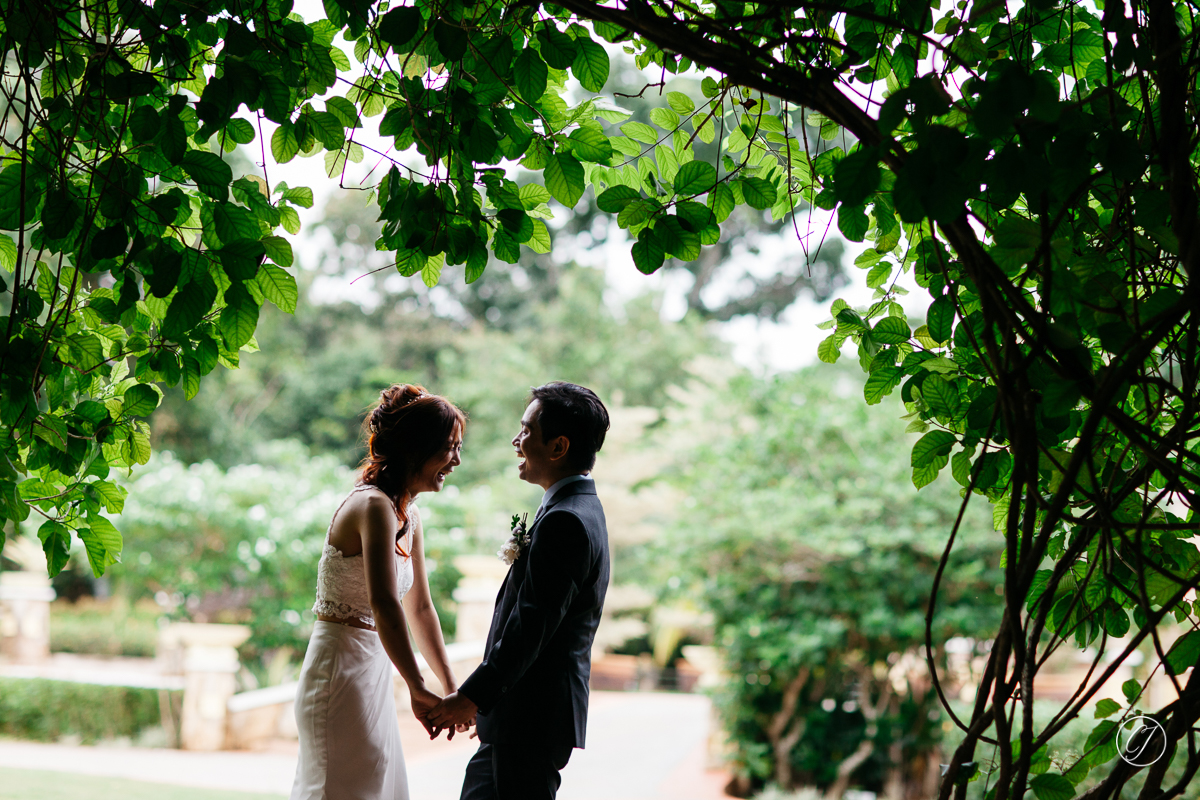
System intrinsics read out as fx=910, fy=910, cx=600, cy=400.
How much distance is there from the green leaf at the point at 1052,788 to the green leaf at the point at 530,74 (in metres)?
1.21

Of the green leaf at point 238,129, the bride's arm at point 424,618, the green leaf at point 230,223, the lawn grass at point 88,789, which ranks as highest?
the green leaf at point 238,129

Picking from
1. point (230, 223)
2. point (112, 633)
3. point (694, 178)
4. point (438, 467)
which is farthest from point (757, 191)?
point (112, 633)

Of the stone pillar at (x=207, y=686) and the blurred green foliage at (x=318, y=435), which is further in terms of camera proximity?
the blurred green foliage at (x=318, y=435)

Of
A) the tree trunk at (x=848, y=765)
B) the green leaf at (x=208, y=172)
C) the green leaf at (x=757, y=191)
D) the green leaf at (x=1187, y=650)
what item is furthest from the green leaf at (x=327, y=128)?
the tree trunk at (x=848, y=765)

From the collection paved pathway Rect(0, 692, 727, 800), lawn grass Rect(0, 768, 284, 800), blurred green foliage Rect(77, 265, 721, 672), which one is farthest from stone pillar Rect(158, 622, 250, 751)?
blurred green foliage Rect(77, 265, 721, 672)

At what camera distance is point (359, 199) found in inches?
777

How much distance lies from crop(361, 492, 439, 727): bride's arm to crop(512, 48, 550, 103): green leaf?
4.26 feet

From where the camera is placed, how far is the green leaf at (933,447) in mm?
1554

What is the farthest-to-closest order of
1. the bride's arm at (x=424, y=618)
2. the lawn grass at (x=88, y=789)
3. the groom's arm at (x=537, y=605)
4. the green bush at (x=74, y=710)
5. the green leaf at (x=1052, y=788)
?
the green bush at (x=74, y=710) → the lawn grass at (x=88, y=789) → the bride's arm at (x=424, y=618) → the groom's arm at (x=537, y=605) → the green leaf at (x=1052, y=788)

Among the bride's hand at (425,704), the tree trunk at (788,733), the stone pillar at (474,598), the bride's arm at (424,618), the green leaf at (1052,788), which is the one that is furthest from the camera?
the stone pillar at (474,598)

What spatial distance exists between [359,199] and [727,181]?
759 inches

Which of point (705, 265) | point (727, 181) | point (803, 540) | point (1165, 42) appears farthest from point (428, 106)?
point (705, 265)

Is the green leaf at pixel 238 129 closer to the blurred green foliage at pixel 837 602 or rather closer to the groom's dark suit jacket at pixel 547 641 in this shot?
the groom's dark suit jacket at pixel 547 641

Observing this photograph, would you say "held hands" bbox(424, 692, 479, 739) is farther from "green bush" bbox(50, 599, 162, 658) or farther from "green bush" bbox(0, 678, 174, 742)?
"green bush" bbox(50, 599, 162, 658)
